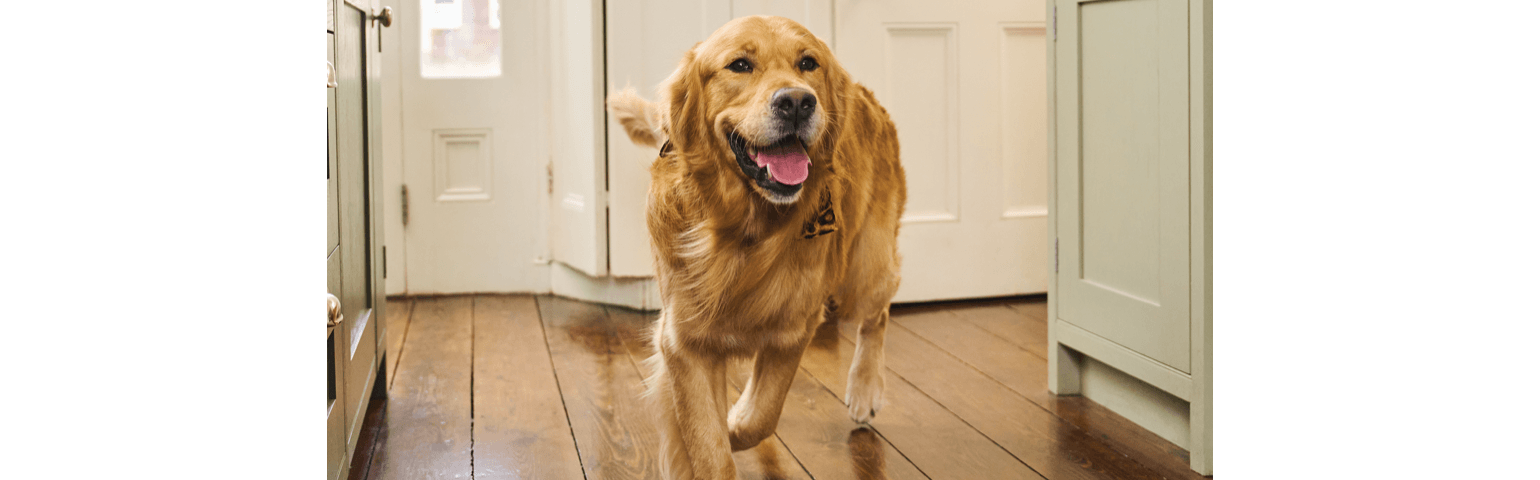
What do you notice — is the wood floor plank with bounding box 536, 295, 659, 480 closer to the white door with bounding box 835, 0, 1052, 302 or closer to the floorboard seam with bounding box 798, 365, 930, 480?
the floorboard seam with bounding box 798, 365, 930, 480

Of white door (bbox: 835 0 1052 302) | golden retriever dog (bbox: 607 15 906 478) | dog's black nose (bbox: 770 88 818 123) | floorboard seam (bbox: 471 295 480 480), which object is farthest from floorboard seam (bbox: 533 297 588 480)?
white door (bbox: 835 0 1052 302)

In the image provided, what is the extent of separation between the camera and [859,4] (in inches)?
116

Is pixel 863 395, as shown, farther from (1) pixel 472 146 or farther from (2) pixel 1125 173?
(1) pixel 472 146

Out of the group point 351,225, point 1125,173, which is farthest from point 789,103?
point 1125,173

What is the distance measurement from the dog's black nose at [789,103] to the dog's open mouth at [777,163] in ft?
0.10

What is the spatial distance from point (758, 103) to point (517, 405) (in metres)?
1.04

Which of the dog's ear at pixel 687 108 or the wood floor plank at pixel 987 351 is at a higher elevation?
the dog's ear at pixel 687 108

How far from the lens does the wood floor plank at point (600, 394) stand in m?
1.75

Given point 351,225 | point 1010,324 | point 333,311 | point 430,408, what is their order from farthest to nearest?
point 1010,324 → point 430,408 → point 351,225 → point 333,311

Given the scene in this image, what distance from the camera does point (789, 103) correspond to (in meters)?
1.26

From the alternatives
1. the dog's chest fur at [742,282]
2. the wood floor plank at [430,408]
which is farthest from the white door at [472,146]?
the dog's chest fur at [742,282]

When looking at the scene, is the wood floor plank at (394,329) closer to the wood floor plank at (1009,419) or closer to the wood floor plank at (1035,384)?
the wood floor plank at (1009,419)
